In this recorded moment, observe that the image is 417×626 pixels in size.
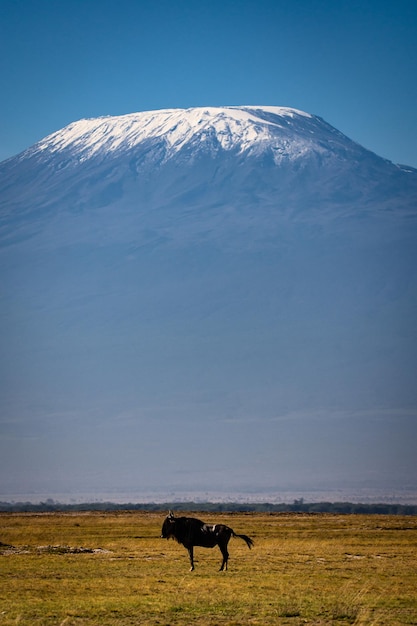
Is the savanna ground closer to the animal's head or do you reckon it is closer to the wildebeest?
the wildebeest

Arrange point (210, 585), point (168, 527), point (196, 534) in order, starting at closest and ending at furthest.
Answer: point (210, 585) < point (168, 527) < point (196, 534)

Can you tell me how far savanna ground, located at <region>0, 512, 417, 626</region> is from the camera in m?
22.8

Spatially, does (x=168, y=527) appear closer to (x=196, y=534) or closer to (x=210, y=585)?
(x=196, y=534)

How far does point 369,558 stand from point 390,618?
16107 millimetres

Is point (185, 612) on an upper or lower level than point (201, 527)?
lower

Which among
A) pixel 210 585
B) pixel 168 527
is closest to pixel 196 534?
pixel 168 527

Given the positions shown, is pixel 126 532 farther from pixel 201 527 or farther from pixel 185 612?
pixel 185 612

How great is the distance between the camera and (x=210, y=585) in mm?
27906

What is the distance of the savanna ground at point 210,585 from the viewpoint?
22.8m

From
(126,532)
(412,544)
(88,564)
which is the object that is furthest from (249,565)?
(126,532)

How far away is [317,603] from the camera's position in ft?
80.5

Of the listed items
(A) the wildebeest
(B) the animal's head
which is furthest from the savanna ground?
(B) the animal's head

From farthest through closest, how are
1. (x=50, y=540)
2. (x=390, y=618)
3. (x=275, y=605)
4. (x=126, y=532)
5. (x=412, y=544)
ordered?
1. (x=126, y=532)
2. (x=50, y=540)
3. (x=412, y=544)
4. (x=275, y=605)
5. (x=390, y=618)

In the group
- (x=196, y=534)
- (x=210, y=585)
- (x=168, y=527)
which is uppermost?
(x=168, y=527)
